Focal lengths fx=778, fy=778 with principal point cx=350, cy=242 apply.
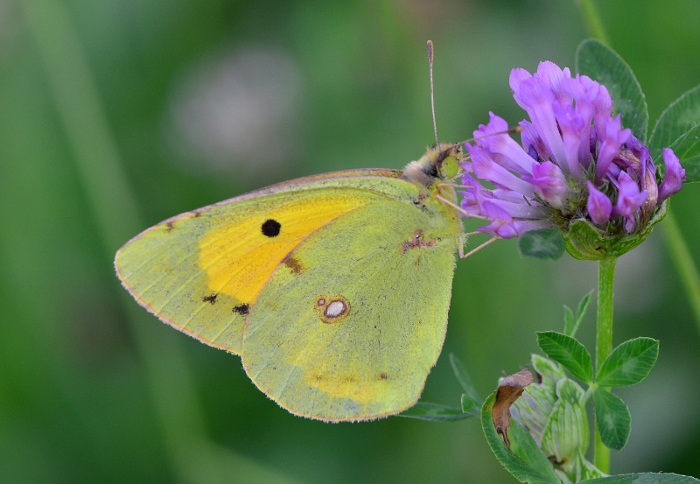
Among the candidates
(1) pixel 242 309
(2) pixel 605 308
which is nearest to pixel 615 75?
(2) pixel 605 308

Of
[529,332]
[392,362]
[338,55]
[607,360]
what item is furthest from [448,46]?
[607,360]

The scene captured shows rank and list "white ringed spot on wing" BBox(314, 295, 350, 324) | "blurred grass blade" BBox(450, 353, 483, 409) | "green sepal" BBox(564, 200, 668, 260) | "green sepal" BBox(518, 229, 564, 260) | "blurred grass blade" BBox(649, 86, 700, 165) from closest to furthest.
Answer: "green sepal" BBox(518, 229, 564, 260) < "green sepal" BBox(564, 200, 668, 260) < "blurred grass blade" BBox(450, 353, 483, 409) < "blurred grass blade" BBox(649, 86, 700, 165) < "white ringed spot on wing" BBox(314, 295, 350, 324)

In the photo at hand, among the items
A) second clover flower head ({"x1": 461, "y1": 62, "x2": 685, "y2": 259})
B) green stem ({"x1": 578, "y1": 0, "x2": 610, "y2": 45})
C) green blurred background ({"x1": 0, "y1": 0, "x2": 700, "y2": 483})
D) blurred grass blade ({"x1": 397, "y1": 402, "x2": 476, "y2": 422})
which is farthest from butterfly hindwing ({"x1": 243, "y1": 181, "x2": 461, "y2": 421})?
green blurred background ({"x1": 0, "y1": 0, "x2": 700, "y2": 483})

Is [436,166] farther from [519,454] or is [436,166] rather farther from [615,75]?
[519,454]

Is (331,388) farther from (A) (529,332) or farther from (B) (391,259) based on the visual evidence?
(A) (529,332)

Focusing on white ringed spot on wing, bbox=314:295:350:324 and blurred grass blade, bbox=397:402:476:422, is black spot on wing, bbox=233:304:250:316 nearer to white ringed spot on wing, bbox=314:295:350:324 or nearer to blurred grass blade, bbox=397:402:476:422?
white ringed spot on wing, bbox=314:295:350:324

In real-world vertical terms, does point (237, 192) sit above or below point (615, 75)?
below

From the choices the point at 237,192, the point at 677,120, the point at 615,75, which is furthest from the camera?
the point at 237,192
